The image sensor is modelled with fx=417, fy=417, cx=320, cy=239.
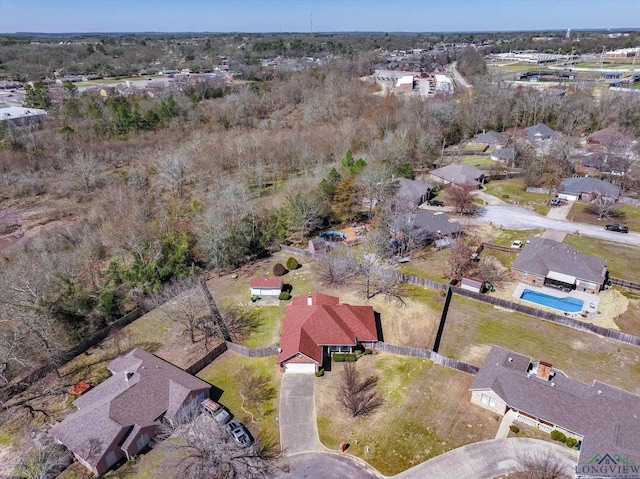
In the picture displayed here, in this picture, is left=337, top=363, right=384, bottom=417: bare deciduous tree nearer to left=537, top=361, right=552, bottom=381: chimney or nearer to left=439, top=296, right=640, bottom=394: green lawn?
left=439, top=296, right=640, bottom=394: green lawn

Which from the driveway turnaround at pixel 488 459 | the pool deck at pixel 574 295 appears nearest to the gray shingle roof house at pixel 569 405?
the driveway turnaround at pixel 488 459

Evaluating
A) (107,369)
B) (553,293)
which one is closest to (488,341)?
(553,293)

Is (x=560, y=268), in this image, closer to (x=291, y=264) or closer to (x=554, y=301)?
(x=554, y=301)

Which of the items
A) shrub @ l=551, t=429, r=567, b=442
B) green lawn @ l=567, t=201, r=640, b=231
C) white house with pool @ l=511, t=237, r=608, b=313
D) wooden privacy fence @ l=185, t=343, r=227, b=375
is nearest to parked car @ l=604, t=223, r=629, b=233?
green lawn @ l=567, t=201, r=640, b=231

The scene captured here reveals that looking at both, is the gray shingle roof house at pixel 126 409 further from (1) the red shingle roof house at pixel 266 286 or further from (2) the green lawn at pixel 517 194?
(2) the green lawn at pixel 517 194

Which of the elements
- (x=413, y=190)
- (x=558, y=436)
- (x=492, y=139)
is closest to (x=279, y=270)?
(x=413, y=190)

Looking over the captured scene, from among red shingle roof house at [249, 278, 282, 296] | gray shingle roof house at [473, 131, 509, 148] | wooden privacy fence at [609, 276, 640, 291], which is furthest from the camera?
gray shingle roof house at [473, 131, 509, 148]

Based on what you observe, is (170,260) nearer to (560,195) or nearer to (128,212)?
(128,212)
